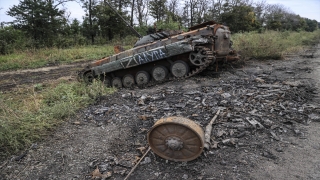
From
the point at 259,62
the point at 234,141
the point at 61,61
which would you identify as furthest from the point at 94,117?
the point at 61,61

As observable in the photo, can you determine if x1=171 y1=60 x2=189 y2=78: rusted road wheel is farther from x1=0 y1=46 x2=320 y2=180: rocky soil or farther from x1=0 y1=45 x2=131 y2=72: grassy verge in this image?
x1=0 y1=45 x2=131 y2=72: grassy verge

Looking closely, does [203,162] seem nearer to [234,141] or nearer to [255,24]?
[234,141]

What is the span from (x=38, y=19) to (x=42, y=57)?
5919 millimetres

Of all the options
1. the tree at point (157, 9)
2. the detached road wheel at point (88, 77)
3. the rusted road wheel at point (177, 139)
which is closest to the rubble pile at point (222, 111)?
the rusted road wheel at point (177, 139)

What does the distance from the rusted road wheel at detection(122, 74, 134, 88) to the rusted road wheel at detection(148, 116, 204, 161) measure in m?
5.24

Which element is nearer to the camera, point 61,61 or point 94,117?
point 94,117

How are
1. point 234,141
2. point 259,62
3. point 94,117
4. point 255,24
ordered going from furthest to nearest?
point 255,24 → point 259,62 → point 94,117 → point 234,141

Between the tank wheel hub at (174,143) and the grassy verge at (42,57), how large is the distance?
43.3 feet

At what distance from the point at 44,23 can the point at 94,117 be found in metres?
19.2

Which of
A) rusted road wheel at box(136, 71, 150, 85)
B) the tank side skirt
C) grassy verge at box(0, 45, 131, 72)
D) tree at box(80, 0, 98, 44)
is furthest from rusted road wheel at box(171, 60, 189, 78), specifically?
tree at box(80, 0, 98, 44)

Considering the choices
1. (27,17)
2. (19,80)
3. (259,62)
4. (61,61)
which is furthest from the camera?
(27,17)

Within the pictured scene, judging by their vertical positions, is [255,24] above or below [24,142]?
above

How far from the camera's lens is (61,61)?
1577 centimetres

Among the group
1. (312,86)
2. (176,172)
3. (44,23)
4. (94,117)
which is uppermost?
(44,23)
